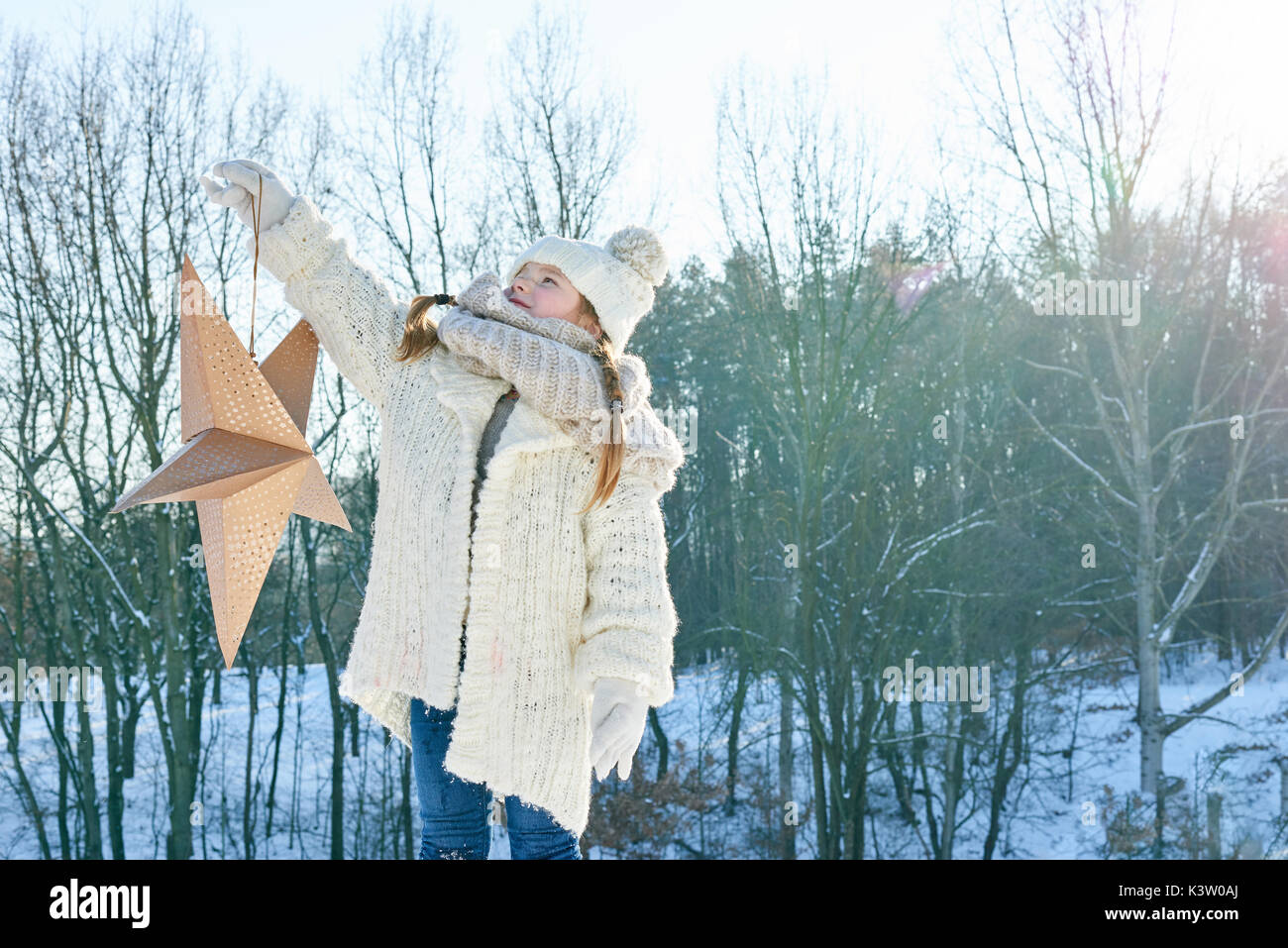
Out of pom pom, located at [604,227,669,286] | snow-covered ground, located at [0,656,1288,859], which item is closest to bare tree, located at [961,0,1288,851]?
snow-covered ground, located at [0,656,1288,859]

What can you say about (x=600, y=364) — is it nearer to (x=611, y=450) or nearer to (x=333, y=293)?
(x=611, y=450)

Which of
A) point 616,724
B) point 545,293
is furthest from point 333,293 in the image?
point 616,724

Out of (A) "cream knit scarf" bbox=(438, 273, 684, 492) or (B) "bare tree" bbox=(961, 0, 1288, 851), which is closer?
(A) "cream knit scarf" bbox=(438, 273, 684, 492)

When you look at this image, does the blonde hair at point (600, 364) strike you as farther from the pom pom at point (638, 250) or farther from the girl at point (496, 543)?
the pom pom at point (638, 250)

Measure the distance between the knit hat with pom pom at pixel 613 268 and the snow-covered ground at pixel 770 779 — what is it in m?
11.0

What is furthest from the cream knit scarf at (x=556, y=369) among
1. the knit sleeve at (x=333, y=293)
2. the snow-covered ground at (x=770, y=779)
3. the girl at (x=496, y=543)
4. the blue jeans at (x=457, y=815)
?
the snow-covered ground at (x=770, y=779)

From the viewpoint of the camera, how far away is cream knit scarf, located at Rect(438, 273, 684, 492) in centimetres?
210

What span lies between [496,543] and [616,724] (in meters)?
0.41

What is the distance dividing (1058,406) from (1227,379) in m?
2.47

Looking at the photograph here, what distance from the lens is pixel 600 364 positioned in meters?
2.24

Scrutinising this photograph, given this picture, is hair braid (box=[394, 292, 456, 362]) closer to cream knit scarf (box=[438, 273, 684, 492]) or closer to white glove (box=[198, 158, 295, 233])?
cream knit scarf (box=[438, 273, 684, 492])

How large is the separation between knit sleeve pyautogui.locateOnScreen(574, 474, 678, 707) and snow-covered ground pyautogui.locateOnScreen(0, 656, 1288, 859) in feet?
36.2
